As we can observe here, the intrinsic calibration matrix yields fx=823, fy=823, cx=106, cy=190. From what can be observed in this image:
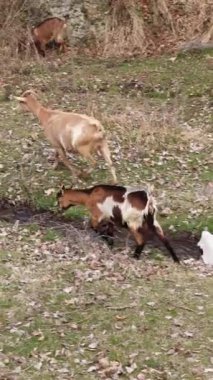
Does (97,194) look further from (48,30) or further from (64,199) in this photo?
(48,30)

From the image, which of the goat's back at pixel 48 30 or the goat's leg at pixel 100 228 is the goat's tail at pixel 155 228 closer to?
the goat's leg at pixel 100 228

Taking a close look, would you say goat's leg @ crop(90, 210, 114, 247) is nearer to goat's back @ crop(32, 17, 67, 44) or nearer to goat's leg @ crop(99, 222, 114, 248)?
goat's leg @ crop(99, 222, 114, 248)

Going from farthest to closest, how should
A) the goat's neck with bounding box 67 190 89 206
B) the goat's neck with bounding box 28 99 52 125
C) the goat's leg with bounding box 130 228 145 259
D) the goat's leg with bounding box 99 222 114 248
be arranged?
the goat's neck with bounding box 28 99 52 125 < the goat's neck with bounding box 67 190 89 206 < the goat's leg with bounding box 99 222 114 248 < the goat's leg with bounding box 130 228 145 259

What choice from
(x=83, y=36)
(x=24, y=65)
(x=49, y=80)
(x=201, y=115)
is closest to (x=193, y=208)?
(x=201, y=115)

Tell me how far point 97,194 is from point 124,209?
25.2 inches

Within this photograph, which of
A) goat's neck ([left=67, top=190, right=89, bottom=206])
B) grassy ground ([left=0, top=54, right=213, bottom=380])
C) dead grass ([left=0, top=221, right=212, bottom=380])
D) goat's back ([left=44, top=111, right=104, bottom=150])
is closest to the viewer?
dead grass ([left=0, top=221, right=212, bottom=380])

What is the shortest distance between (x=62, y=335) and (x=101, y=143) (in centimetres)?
472

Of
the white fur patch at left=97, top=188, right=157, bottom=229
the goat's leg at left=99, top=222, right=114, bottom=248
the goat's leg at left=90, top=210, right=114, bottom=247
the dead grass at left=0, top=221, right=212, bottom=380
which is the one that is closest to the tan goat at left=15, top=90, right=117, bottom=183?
the goat's leg at left=90, top=210, right=114, bottom=247

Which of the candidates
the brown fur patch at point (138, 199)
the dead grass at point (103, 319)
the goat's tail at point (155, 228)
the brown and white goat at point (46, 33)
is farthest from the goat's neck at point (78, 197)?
the brown and white goat at point (46, 33)

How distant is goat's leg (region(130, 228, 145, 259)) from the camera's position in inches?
404

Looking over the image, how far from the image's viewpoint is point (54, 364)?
25.2ft

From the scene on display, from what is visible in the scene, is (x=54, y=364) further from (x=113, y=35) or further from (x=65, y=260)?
(x=113, y=35)

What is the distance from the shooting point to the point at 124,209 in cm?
1032

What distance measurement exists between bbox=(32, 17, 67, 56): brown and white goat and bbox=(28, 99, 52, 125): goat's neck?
709 cm
